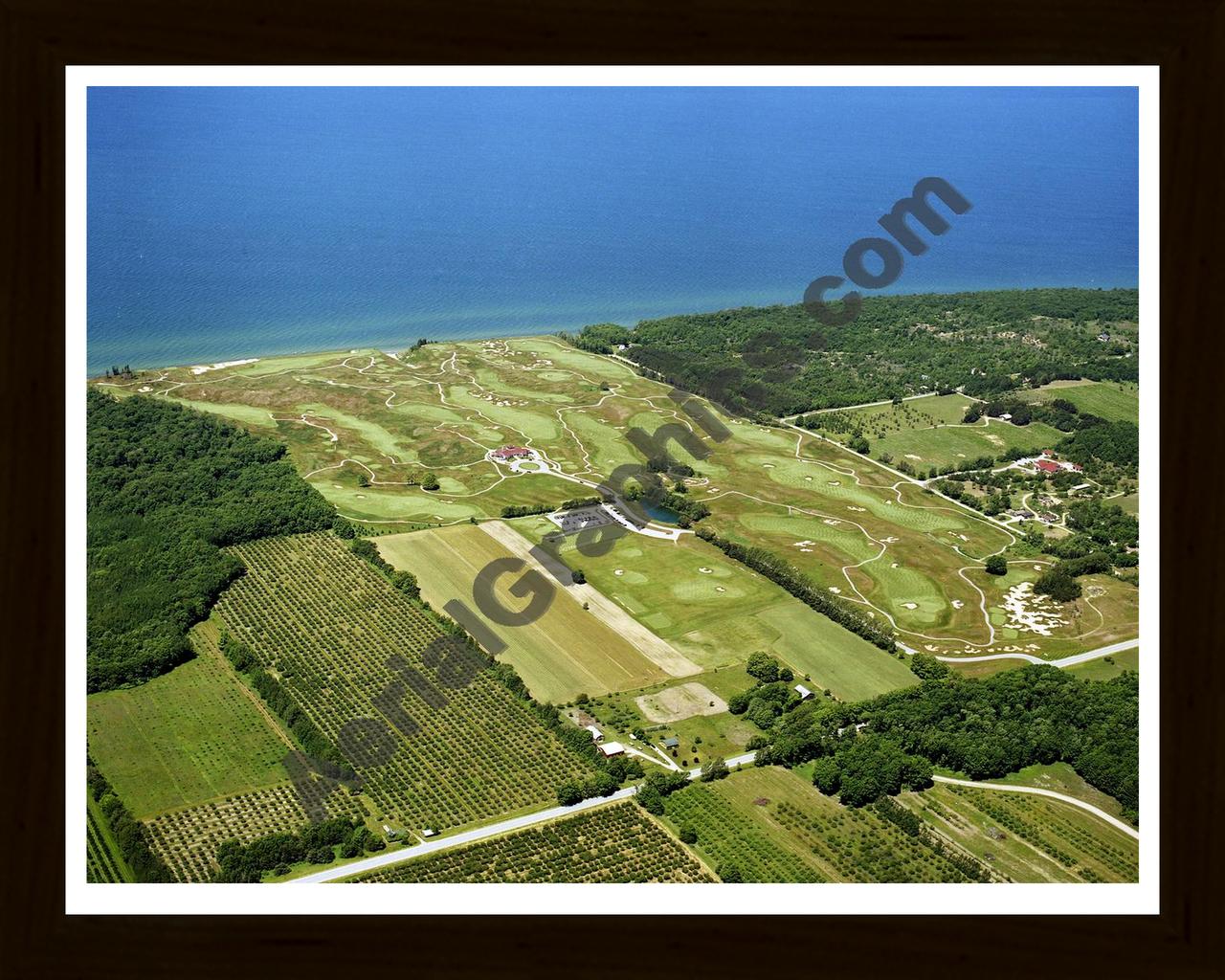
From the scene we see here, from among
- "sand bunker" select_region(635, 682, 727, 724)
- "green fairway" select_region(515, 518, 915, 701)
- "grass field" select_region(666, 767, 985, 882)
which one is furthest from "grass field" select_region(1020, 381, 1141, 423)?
"grass field" select_region(666, 767, 985, 882)

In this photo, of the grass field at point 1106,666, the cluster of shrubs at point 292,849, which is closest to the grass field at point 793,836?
the cluster of shrubs at point 292,849

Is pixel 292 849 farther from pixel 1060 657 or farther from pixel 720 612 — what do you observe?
pixel 1060 657

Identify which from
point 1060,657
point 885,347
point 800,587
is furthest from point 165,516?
point 885,347

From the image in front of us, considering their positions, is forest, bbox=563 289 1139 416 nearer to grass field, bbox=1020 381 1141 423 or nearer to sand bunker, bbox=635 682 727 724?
grass field, bbox=1020 381 1141 423
